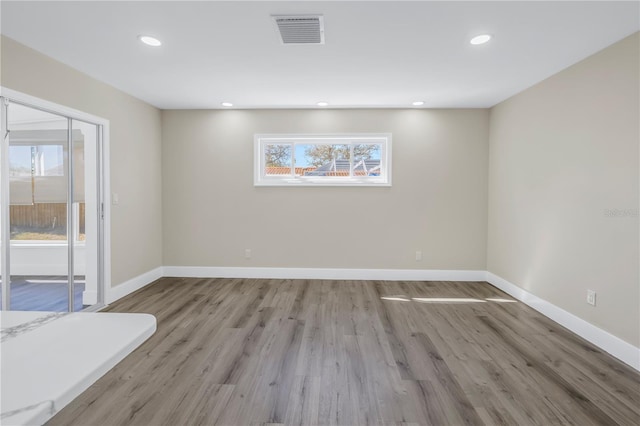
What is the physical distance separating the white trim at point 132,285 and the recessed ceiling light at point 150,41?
265 centimetres

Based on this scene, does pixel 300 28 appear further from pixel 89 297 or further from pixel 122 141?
pixel 89 297

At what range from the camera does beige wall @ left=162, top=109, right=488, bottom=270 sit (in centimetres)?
450

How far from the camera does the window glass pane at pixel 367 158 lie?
15.2ft

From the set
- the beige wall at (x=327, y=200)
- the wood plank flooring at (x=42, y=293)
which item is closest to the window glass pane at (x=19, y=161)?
the wood plank flooring at (x=42, y=293)

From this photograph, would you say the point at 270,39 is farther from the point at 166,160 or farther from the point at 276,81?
the point at 166,160

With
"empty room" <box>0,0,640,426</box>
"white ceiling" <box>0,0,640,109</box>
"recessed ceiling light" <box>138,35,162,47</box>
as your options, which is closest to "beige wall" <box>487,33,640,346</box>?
"empty room" <box>0,0,640,426</box>

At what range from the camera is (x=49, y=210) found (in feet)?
10.00

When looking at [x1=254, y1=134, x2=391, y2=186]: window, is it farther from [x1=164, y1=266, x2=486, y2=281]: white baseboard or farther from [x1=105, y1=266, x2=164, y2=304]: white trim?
[x1=105, y1=266, x2=164, y2=304]: white trim

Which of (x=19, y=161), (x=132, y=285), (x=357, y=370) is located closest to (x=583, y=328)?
(x=357, y=370)

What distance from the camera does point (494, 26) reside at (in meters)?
2.25

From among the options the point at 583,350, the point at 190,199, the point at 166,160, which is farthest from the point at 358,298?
the point at 166,160

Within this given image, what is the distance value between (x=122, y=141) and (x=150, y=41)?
5.90ft

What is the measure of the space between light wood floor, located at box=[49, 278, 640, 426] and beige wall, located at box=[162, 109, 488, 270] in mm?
1106

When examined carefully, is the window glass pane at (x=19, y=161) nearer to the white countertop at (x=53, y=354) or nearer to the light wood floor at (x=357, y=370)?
the light wood floor at (x=357, y=370)
